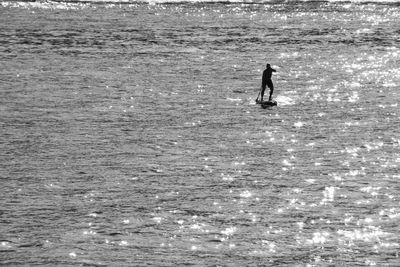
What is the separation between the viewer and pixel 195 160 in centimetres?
4075

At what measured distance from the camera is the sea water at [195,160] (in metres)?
29.0

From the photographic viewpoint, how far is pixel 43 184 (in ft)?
118

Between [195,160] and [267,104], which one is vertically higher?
[195,160]

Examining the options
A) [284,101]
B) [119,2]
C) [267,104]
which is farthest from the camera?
[119,2]

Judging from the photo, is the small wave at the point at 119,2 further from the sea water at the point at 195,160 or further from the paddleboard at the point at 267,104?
the paddleboard at the point at 267,104

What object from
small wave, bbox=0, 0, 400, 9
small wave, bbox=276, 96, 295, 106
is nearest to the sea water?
small wave, bbox=276, 96, 295, 106

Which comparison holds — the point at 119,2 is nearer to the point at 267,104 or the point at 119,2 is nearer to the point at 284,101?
the point at 284,101

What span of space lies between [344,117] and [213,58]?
119 feet

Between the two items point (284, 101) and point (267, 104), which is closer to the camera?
point (267, 104)

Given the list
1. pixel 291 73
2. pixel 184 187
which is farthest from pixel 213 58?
pixel 184 187

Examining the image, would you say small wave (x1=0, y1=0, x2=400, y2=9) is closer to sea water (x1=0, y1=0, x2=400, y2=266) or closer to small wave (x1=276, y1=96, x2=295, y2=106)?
sea water (x1=0, y1=0, x2=400, y2=266)

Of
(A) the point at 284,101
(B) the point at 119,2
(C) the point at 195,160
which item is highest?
(C) the point at 195,160

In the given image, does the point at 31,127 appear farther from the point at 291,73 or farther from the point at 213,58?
the point at 213,58

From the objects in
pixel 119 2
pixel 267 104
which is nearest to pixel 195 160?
pixel 267 104
